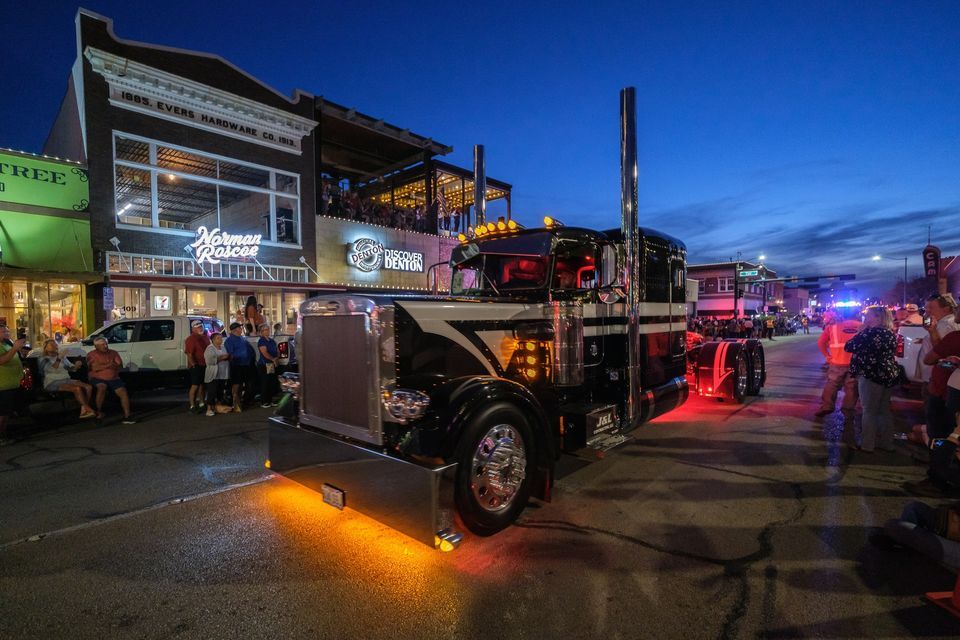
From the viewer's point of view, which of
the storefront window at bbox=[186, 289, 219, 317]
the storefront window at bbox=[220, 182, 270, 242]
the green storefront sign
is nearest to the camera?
the green storefront sign

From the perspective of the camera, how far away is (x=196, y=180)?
649 inches

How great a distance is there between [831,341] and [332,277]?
16593mm

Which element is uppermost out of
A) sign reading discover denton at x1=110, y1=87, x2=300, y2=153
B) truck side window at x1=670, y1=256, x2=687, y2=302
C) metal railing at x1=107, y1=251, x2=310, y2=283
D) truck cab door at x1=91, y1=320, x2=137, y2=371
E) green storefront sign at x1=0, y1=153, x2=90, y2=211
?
sign reading discover denton at x1=110, y1=87, x2=300, y2=153

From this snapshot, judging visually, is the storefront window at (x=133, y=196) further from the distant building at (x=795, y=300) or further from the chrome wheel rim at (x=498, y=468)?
the distant building at (x=795, y=300)

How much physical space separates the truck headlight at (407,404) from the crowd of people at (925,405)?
3315 mm

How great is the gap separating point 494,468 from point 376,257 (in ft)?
57.8

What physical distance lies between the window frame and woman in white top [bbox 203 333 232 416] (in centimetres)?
878

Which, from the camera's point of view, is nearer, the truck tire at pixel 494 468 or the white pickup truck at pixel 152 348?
the truck tire at pixel 494 468

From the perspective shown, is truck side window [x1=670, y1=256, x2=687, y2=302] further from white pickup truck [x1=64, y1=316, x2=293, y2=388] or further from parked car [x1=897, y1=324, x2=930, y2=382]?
white pickup truck [x1=64, y1=316, x2=293, y2=388]

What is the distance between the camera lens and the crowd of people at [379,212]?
1986 centimetres

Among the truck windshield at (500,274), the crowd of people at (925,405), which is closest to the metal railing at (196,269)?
the truck windshield at (500,274)

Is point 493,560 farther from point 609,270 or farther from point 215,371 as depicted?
point 215,371

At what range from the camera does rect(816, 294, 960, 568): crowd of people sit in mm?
3098

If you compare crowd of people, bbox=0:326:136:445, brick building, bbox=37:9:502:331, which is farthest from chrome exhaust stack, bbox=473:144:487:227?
brick building, bbox=37:9:502:331
